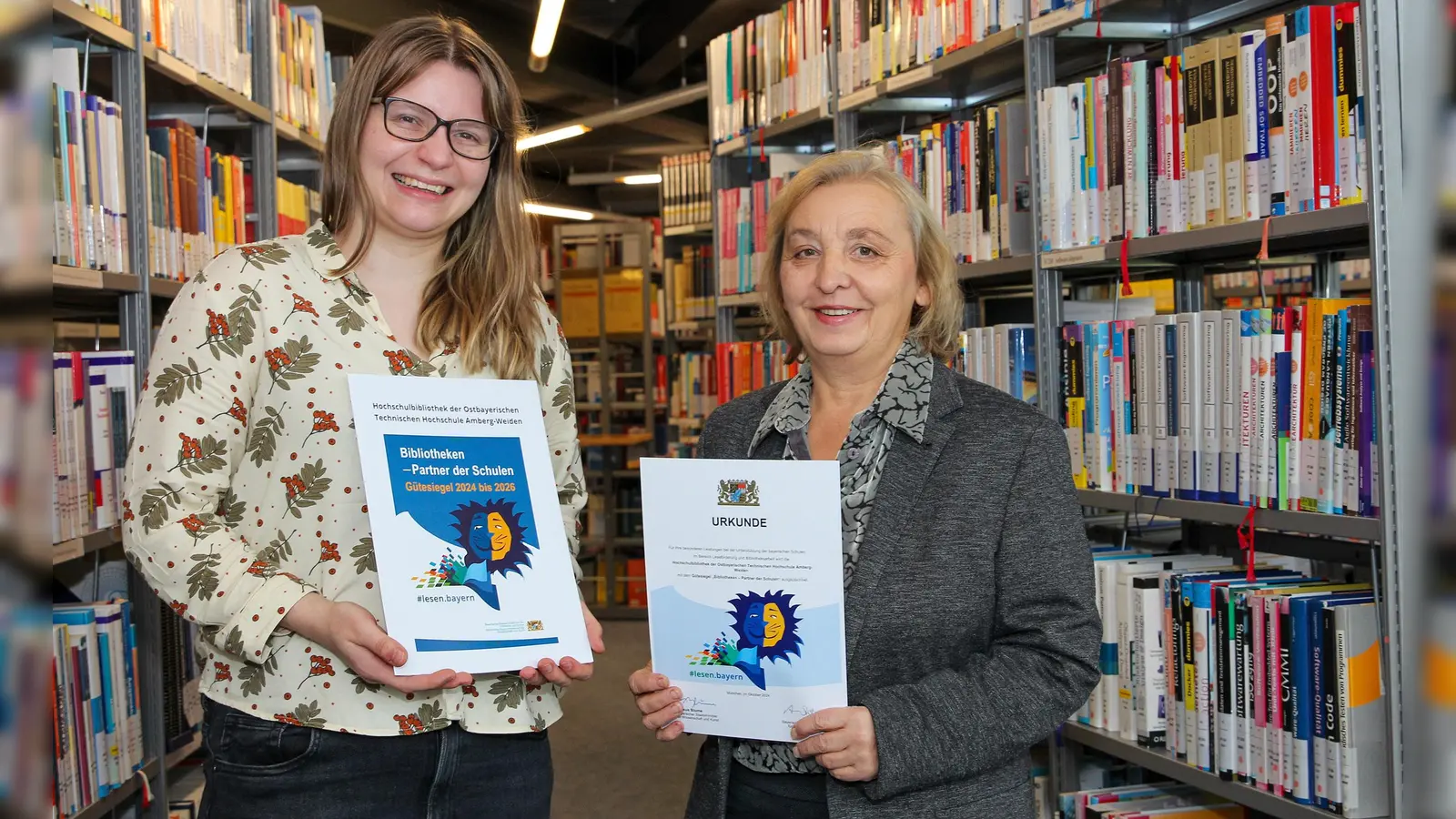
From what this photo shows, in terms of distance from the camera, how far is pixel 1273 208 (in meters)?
2.23

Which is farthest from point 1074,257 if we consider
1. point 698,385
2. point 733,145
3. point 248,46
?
point 698,385

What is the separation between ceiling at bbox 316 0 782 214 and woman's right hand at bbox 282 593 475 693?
6.45m

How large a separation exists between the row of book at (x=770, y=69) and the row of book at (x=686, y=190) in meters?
2.05

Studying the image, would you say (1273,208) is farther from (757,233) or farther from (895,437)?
(757,233)

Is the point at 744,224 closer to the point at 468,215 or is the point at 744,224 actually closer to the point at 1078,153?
the point at 1078,153

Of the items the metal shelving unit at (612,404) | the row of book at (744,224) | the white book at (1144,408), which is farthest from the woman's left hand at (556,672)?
the metal shelving unit at (612,404)

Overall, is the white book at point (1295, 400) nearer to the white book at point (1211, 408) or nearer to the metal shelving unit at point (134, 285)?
the white book at point (1211, 408)

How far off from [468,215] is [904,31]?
85.9 inches

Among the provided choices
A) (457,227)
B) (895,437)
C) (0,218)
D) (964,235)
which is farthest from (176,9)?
(0,218)

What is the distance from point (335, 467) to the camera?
4.79 ft

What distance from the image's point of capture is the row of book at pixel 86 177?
2.47 meters

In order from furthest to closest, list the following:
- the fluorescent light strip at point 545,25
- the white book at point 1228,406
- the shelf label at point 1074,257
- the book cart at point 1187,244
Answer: the fluorescent light strip at point 545,25, the shelf label at point 1074,257, the white book at point 1228,406, the book cart at point 1187,244

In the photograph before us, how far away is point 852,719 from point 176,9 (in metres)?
2.82

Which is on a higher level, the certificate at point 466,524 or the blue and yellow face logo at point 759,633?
the certificate at point 466,524
